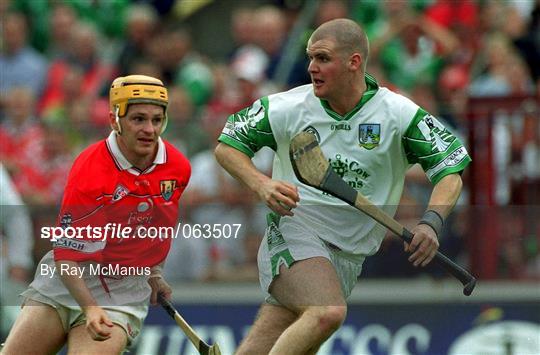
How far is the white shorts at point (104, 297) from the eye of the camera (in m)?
7.53

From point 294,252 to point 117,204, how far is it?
1.00 metres

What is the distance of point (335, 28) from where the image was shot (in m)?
7.63

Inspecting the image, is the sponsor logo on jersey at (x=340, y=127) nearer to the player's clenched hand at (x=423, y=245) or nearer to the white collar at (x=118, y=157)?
the player's clenched hand at (x=423, y=245)

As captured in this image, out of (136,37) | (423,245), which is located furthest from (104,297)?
(136,37)

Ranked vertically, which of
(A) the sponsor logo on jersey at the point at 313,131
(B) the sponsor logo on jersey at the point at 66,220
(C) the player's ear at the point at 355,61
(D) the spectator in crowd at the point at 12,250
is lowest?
(D) the spectator in crowd at the point at 12,250

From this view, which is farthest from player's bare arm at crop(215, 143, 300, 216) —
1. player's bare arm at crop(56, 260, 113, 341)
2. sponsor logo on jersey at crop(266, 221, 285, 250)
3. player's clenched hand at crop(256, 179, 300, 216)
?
player's bare arm at crop(56, 260, 113, 341)

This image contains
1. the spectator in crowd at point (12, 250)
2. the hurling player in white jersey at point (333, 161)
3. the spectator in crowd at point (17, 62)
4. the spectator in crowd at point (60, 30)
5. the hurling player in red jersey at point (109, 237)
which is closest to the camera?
the hurling player in red jersey at point (109, 237)

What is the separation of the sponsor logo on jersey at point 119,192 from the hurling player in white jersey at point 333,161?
0.56 m

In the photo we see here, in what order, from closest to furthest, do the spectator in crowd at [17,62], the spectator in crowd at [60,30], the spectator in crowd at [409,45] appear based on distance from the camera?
1. the spectator in crowd at [409,45]
2. the spectator in crowd at [17,62]
3. the spectator in crowd at [60,30]

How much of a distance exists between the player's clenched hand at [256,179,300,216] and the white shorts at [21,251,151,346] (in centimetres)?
96

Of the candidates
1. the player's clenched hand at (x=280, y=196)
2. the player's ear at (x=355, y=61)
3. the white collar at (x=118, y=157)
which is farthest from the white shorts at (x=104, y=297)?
the player's ear at (x=355, y=61)

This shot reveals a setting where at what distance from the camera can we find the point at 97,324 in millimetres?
7266

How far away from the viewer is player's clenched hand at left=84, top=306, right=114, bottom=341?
23.9ft

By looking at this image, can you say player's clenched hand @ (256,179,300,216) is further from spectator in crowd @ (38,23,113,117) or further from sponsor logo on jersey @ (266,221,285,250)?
spectator in crowd @ (38,23,113,117)
